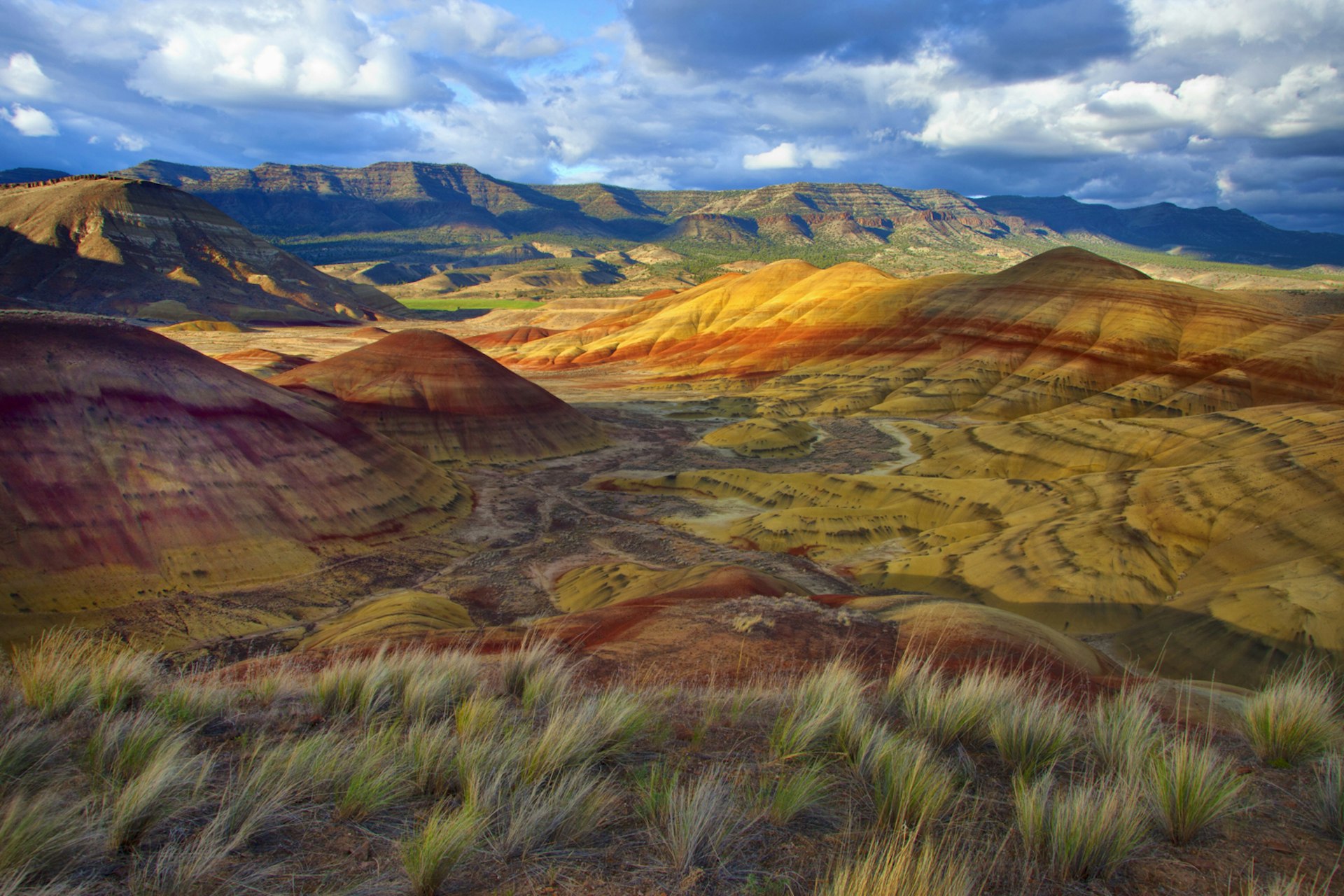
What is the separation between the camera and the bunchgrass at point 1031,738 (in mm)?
4598

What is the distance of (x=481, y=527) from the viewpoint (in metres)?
27.4

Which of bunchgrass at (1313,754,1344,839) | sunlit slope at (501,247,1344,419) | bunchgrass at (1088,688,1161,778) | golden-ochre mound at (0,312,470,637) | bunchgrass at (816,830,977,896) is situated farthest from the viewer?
sunlit slope at (501,247,1344,419)

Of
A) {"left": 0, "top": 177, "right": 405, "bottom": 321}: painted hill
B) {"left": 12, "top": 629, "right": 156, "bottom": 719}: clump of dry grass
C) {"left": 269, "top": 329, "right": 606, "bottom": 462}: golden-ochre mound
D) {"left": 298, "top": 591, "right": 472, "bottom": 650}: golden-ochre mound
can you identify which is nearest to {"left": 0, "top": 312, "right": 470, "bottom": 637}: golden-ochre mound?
{"left": 298, "top": 591, "right": 472, "bottom": 650}: golden-ochre mound

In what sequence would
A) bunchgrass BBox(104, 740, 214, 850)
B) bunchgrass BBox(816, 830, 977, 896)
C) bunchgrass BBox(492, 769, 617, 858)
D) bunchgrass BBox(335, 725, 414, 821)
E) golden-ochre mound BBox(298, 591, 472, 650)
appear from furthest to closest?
golden-ochre mound BBox(298, 591, 472, 650) < bunchgrass BBox(335, 725, 414, 821) < bunchgrass BBox(492, 769, 617, 858) < bunchgrass BBox(104, 740, 214, 850) < bunchgrass BBox(816, 830, 977, 896)

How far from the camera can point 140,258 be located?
110 m

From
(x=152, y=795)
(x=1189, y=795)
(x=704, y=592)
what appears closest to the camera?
(x=152, y=795)

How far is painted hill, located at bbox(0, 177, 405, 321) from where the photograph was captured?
10219cm

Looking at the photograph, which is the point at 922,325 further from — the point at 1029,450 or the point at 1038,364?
the point at 1029,450

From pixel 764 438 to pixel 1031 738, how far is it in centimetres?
4000

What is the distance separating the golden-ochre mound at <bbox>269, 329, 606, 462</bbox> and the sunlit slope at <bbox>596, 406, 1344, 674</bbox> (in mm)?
14813

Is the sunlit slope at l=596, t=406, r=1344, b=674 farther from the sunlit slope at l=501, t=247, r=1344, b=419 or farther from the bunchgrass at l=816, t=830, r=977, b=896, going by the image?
Result: the sunlit slope at l=501, t=247, r=1344, b=419

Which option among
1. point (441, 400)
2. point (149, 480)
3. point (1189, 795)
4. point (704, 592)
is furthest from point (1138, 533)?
point (441, 400)

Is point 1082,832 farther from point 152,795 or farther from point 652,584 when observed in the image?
point 652,584

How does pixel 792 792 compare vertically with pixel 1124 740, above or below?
above
